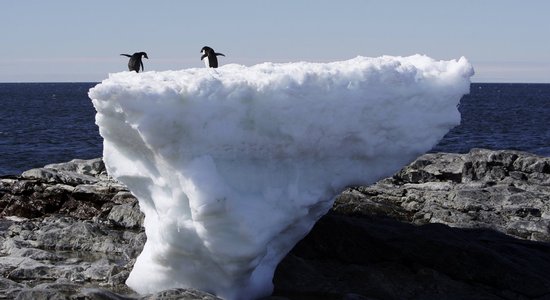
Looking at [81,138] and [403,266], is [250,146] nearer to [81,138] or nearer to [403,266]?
[403,266]

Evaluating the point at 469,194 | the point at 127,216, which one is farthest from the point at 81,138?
the point at 127,216

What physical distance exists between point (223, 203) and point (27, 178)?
979cm

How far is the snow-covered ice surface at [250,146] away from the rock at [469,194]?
469 cm

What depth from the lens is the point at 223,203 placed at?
9.98 metres

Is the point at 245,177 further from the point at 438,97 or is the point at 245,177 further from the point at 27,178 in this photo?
the point at 27,178

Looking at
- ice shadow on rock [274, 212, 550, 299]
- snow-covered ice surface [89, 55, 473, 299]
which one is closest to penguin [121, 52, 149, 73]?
ice shadow on rock [274, 212, 550, 299]

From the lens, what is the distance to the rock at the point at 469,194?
1656cm

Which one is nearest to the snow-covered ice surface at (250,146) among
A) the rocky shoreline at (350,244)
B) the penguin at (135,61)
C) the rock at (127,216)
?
the rocky shoreline at (350,244)

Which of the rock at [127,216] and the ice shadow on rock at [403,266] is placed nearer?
the ice shadow on rock at [403,266]

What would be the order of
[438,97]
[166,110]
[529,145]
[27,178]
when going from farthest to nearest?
[529,145] < [27,178] < [438,97] < [166,110]

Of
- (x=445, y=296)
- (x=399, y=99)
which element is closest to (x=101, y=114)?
(x=399, y=99)

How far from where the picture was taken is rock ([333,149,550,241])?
16562mm

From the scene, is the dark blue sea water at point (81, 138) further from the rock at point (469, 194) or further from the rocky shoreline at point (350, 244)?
the rock at point (469, 194)

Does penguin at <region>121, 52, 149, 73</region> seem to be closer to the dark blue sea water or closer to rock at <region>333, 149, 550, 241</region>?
the dark blue sea water
